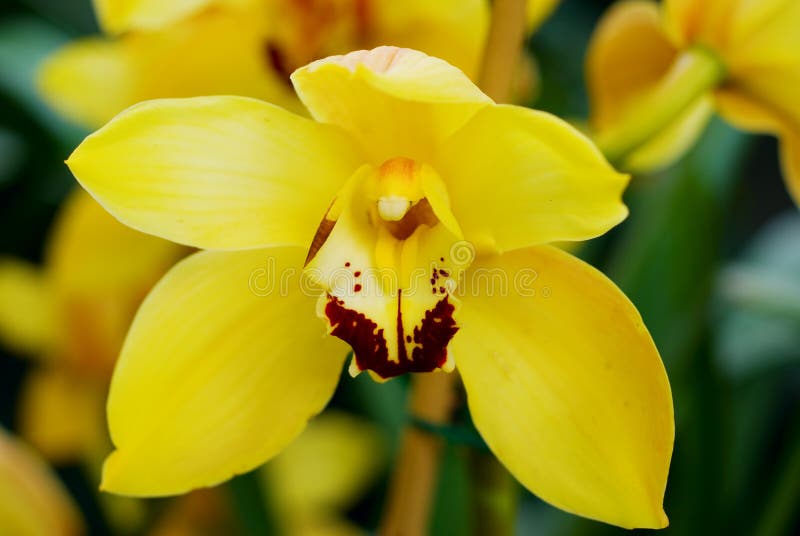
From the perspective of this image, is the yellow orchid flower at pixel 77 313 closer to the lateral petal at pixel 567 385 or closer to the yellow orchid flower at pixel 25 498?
the yellow orchid flower at pixel 25 498

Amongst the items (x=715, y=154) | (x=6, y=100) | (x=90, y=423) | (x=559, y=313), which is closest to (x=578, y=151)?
(x=559, y=313)

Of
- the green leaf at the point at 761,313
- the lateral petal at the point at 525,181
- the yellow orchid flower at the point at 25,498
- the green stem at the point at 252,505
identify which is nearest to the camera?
the lateral petal at the point at 525,181

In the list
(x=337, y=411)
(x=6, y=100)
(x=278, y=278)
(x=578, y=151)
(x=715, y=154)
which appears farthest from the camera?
(x=337, y=411)

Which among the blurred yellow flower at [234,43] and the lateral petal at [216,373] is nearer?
the lateral petal at [216,373]

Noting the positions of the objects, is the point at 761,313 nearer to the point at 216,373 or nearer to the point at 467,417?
the point at 467,417

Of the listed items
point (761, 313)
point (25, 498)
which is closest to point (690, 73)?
point (761, 313)

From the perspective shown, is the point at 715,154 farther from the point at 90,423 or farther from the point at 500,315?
the point at 90,423

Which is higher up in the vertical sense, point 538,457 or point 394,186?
point 394,186

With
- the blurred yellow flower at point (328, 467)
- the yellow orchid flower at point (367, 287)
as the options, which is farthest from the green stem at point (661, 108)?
the blurred yellow flower at point (328, 467)
